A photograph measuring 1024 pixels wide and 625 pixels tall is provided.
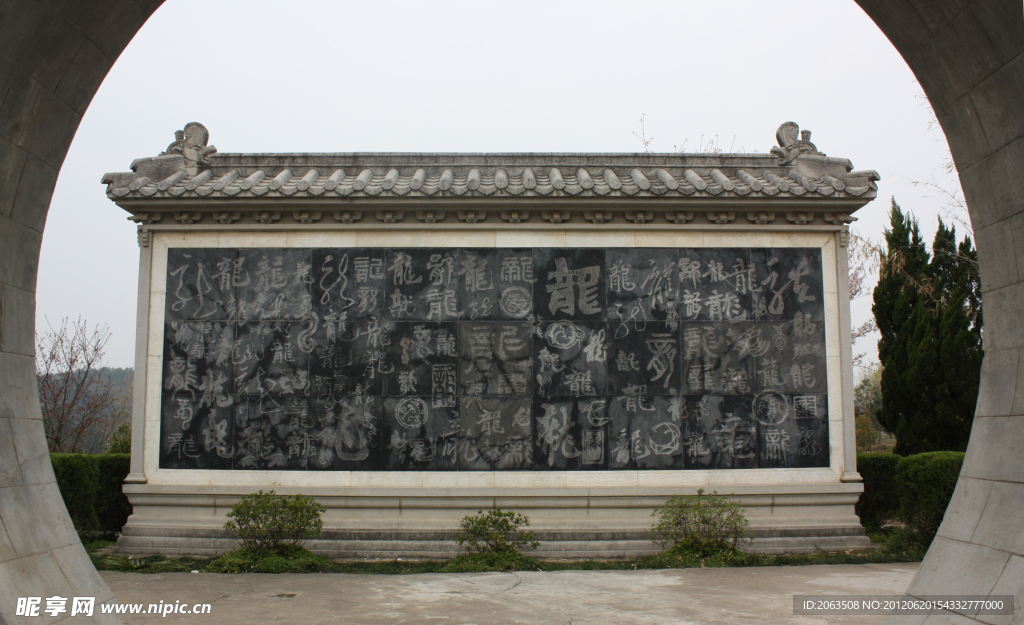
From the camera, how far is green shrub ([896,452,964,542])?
24.9ft

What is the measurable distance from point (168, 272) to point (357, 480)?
132 inches

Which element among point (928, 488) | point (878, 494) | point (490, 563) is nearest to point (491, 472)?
point (490, 563)

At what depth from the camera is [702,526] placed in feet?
24.5

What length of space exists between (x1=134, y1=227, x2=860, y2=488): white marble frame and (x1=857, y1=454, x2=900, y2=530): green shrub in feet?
4.50

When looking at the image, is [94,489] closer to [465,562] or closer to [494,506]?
[465,562]

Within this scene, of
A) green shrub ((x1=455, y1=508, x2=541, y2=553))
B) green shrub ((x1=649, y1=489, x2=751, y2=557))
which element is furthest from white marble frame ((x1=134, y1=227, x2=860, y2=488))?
green shrub ((x1=455, y1=508, x2=541, y2=553))

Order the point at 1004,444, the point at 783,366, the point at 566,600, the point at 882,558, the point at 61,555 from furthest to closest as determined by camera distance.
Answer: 1. the point at 783,366
2. the point at 882,558
3. the point at 566,600
4. the point at 61,555
5. the point at 1004,444

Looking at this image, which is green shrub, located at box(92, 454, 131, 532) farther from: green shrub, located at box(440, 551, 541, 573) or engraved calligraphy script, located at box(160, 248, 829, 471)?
green shrub, located at box(440, 551, 541, 573)

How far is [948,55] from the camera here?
12.2 feet

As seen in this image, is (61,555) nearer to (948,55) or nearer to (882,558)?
(948,55)

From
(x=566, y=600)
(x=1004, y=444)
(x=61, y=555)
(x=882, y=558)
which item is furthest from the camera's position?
(x=882, y=558)

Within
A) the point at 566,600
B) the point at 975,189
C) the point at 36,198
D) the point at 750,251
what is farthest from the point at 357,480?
the point at 975,189

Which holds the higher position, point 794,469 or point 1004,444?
point 1004,444

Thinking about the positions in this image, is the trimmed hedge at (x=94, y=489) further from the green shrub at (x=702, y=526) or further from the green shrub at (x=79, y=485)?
the green shrub at (x=702, y=526)
